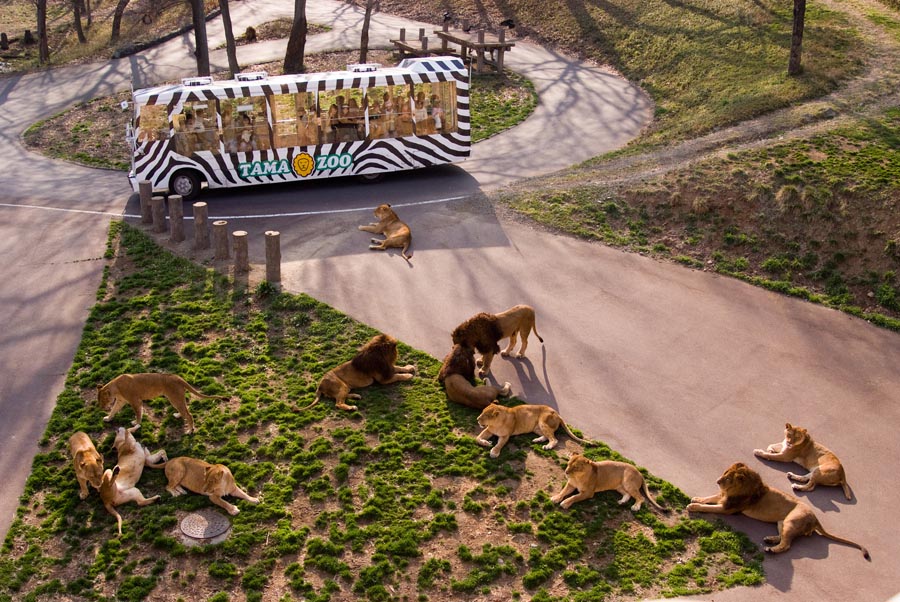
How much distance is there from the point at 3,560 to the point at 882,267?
1488 centimetres

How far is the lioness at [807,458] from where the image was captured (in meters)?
10.8

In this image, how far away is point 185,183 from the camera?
20.3 m

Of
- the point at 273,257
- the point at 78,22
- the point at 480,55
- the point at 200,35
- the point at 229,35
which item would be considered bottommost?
the point at 78,22

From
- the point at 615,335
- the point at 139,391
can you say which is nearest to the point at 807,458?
the point at 615,335

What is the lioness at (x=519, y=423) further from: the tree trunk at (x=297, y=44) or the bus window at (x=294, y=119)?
the tree trunk at (x=297, y=44)

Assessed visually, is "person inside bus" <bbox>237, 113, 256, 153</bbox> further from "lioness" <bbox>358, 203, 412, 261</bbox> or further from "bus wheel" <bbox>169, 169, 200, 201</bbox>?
"lioness" <bbox>358, 203, 412, 261</bbox>

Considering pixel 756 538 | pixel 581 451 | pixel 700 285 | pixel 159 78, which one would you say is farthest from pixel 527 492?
pixel 159 78

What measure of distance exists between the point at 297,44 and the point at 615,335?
2069 centimetres

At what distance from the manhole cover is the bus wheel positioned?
11774mm

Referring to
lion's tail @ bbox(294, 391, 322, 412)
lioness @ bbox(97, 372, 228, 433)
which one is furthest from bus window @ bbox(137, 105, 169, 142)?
lion's tail @ bbox(294, 391, 322, 412)

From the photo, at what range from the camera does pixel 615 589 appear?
9.27 meters

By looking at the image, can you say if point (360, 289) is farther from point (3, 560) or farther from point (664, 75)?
point (664, 75)

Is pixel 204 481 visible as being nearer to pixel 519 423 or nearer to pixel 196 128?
pixel 519 423

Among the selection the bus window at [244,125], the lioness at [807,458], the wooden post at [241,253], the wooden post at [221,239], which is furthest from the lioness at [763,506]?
the bus window at [244,125]
